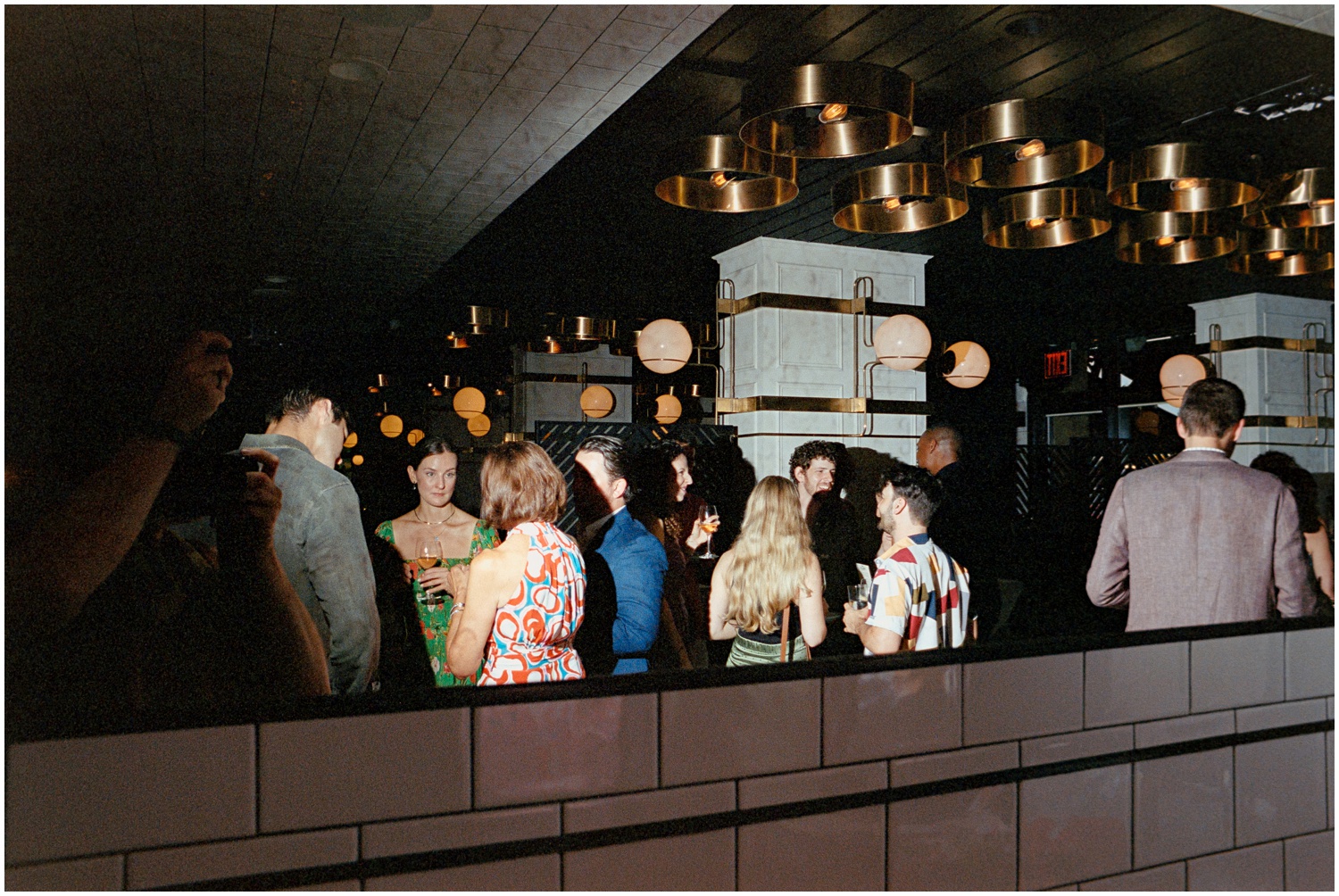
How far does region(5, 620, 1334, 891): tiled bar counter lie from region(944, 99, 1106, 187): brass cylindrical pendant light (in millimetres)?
1128

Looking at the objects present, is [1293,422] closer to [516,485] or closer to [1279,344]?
[1279,344]

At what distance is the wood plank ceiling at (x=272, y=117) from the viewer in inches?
37.4

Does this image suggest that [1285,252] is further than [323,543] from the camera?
Yes

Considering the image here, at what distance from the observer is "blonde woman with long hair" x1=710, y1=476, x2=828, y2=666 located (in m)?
1.65

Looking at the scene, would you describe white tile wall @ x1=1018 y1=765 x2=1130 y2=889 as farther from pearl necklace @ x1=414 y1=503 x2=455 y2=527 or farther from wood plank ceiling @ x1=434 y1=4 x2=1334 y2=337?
pearl necklace @ x1=414 y1=503 x2=455 y2=527

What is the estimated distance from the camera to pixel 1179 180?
191 cm

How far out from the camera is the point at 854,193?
192 cm

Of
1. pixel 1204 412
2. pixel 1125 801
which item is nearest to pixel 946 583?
pixel 1125 801

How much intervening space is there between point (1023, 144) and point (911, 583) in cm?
121

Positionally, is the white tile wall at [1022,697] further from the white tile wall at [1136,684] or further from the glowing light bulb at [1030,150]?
the glowing light bulb at [1030,150]

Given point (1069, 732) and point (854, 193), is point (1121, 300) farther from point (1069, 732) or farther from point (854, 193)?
point (1069, 732)

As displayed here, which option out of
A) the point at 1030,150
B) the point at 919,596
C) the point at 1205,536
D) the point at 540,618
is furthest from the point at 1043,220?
the point at 540,618

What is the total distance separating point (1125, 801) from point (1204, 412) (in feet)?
2.75

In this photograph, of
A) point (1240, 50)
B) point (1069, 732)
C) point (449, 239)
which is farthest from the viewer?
point (449, 239)
